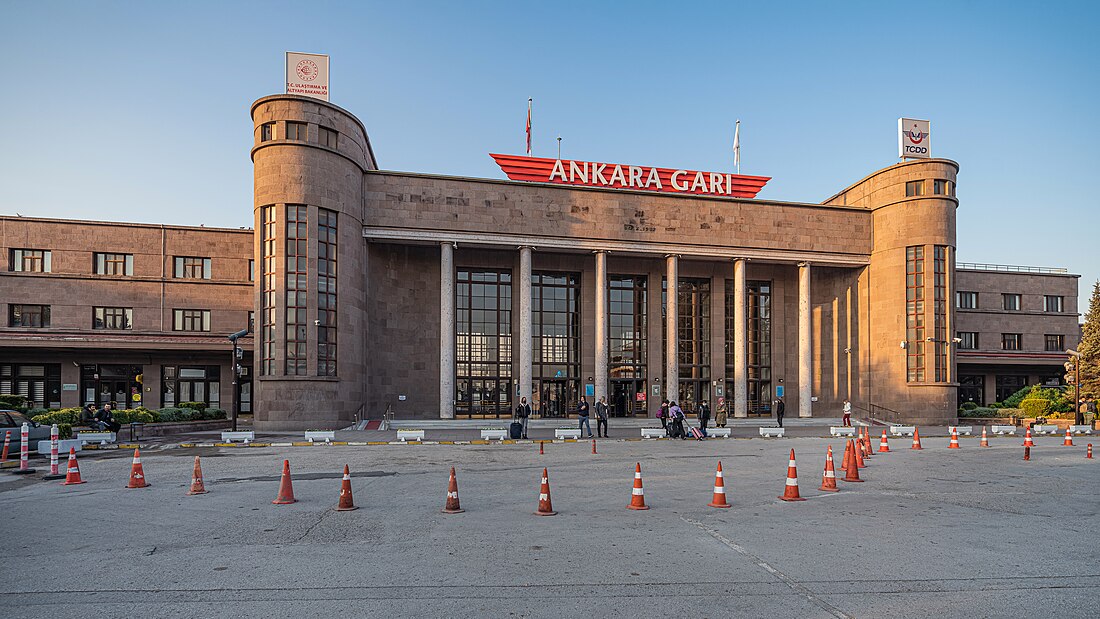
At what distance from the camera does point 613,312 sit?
49656 mm

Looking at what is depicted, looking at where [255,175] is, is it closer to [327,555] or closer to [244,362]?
[244,362]

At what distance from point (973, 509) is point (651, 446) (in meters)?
14.3

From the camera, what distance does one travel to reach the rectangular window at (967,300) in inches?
2270

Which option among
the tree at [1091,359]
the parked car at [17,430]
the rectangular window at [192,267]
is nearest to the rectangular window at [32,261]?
the rectangular window at [192,267]

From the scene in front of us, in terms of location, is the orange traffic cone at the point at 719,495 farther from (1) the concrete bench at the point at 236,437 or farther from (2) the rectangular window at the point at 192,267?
(2) the rectangular window at the point at 192,267

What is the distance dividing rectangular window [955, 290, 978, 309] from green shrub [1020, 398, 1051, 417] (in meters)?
13.0

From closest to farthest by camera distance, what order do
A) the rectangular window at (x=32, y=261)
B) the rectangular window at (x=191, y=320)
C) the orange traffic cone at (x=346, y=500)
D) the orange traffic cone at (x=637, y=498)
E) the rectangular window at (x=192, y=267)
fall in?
the orange traffic cone at (x=346, y=500)
the orange traffic cone at (x=637, y=498)
the rectangular window at (x=32, y=261)
the rectangular window at (x=191, y=320)
the rectangular window at (x=192, y=267)

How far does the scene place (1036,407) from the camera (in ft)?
147

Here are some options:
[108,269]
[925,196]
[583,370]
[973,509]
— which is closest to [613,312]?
[583,370]

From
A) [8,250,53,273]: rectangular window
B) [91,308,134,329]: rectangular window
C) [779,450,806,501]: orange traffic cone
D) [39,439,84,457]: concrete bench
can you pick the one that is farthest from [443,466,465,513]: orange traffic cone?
[8,250,53,273]: rectangular window

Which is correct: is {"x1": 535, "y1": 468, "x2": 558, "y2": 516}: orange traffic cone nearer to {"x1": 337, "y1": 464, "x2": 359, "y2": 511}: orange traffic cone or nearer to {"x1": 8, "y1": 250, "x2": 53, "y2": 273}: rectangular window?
{"x1": 337, "y1": 464, "x2": 359, "y2": 511}: orange traffic cone

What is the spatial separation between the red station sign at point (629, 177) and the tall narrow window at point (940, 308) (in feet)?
39.0

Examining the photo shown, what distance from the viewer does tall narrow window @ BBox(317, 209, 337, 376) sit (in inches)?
1500

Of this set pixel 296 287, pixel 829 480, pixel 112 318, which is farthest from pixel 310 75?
pixel 829 480
